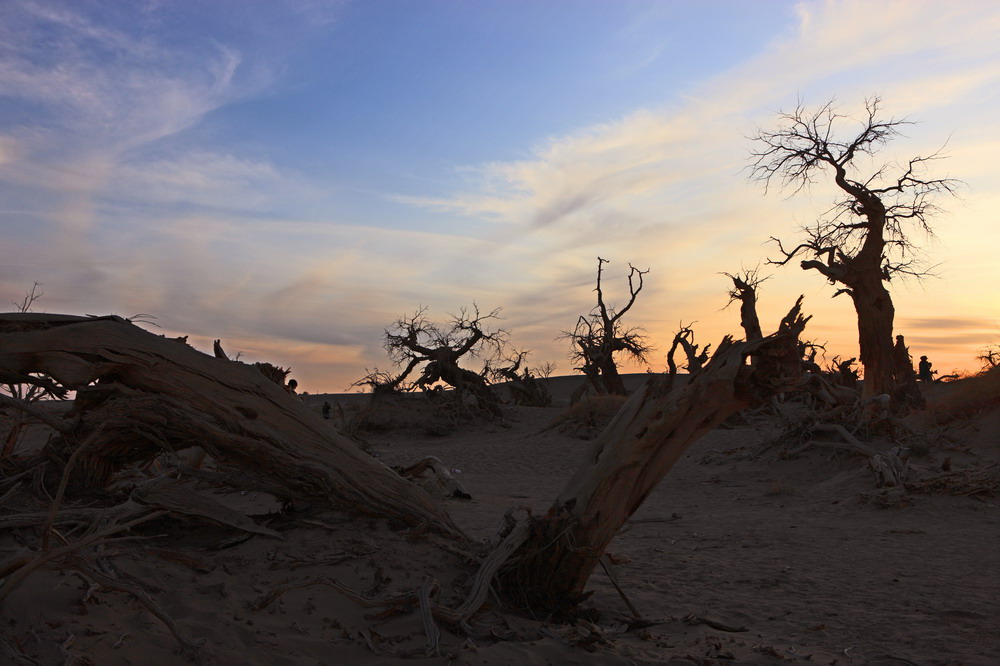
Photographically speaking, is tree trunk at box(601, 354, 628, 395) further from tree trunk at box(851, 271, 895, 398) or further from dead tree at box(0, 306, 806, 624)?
dead tree at box(0, 306, 806, 624)

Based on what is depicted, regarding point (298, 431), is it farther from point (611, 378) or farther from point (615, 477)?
point (611, 378)

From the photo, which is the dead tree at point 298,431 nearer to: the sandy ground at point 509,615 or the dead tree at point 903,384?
the sandy ground at point 509,615

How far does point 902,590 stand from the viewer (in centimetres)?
538

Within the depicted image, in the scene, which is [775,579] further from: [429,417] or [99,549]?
[429,417]

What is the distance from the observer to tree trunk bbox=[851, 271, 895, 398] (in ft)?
54.1

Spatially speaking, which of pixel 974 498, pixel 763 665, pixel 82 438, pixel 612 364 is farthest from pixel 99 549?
pixel 612 364

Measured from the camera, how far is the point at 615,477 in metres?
4.31

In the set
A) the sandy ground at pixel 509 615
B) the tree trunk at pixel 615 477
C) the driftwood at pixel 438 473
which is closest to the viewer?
the sandy ground at pixel 509 615

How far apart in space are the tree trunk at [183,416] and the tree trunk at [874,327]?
1436 centimetres

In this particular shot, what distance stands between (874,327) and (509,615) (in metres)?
14.9

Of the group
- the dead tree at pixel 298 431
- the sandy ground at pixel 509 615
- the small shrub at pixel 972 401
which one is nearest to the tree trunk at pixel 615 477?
the dead tree at pixel 298 431

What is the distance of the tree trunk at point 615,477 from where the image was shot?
161 inches

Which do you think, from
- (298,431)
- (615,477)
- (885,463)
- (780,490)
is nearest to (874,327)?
(885,463)

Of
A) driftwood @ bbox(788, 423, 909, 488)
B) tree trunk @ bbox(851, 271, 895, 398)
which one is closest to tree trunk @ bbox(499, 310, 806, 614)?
driftwood @ bbox(788, 423, 909, 488)
